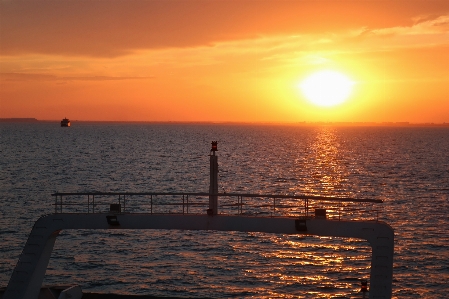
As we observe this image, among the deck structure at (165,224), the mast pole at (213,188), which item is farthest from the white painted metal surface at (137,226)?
the mast pole at (213,188)

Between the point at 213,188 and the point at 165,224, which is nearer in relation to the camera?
the point at 165,224

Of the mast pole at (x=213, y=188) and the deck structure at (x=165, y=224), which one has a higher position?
the mast pole at (x=213, y=188)

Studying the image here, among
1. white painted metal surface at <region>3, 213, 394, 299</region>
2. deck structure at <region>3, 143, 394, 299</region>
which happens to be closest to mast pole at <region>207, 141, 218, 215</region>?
deck structure at <region>3, 143, 394, 299</region>

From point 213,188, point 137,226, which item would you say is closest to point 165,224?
point 137,226

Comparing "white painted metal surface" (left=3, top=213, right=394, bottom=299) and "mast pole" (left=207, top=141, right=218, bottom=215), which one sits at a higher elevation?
"mast pole" (left=207, top=141, right=218, bottom=215)

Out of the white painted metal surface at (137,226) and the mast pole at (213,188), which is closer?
the white painted metal surface at (137,226)

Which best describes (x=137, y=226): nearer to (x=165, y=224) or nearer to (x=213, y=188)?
(x=165, y=224)

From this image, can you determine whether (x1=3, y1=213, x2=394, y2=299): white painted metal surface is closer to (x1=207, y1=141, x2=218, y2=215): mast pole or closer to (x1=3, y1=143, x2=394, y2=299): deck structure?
(x1=3, y1=143, x2=394, y2=299): deck structure

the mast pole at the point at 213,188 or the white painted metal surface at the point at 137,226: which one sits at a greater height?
the mast pole at the point at 213,188

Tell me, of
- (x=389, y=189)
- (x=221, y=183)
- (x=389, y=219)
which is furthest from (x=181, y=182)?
(x=389, y=219)

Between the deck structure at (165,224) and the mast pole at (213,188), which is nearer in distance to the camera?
the deck structure at (165,224)

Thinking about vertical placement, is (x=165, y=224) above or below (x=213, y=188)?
below

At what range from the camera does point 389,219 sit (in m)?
61.4

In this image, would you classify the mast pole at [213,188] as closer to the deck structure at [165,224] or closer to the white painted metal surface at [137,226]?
the deck structure at [165,224]
